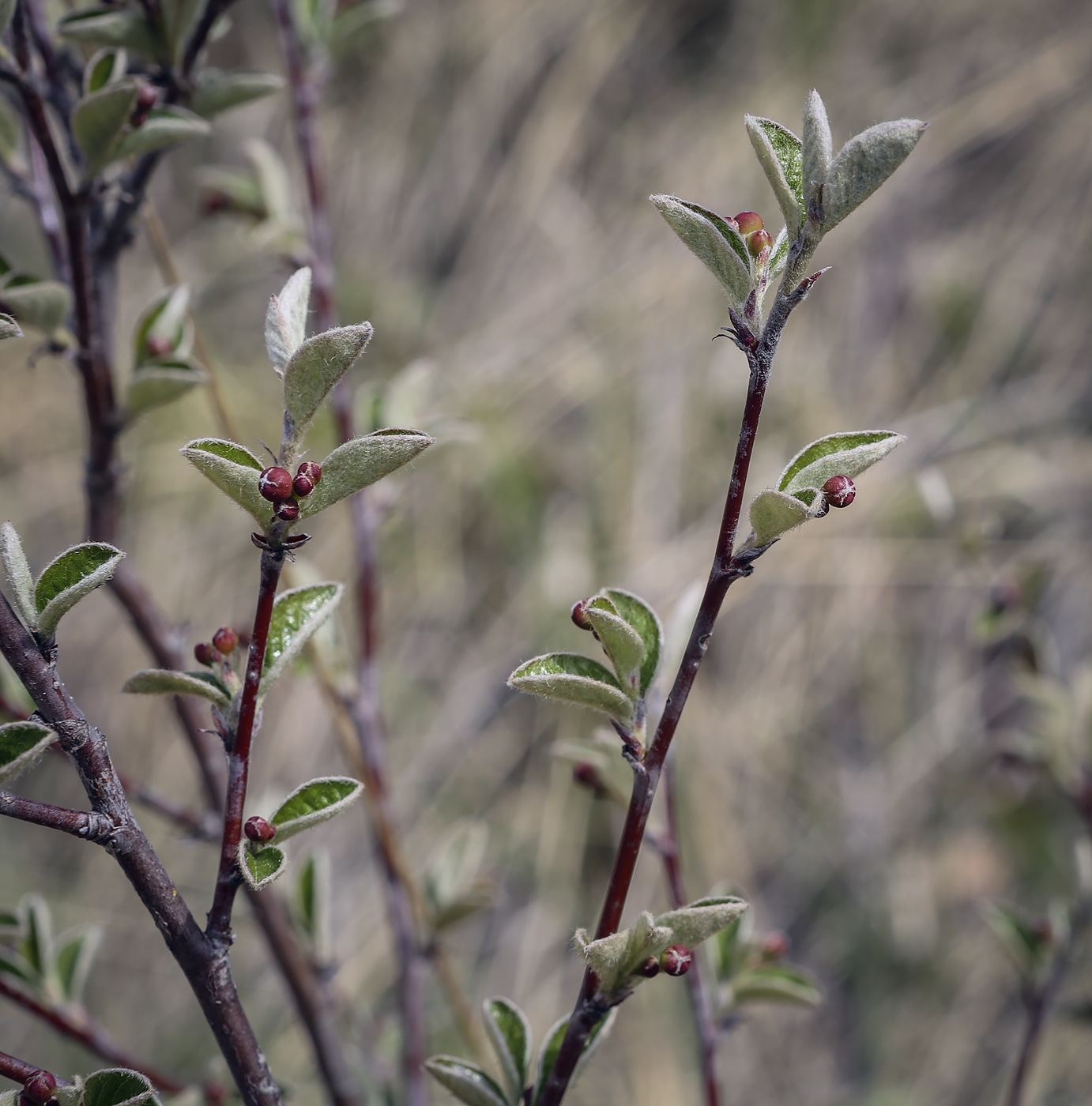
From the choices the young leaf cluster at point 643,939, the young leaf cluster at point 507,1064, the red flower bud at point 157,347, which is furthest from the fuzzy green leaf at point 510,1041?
Result: the red flower bud at point 157,347

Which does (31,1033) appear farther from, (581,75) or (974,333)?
(581,75)

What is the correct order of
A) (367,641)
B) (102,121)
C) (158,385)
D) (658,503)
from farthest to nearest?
(658,503), (367,641), (158,385), (102,121)

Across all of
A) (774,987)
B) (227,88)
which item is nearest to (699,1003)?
(774,987)

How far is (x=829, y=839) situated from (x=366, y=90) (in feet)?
10.2

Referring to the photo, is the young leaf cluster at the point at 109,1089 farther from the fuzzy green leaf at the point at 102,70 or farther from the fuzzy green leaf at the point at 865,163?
the fuzzy green leaf at the point at 102,70

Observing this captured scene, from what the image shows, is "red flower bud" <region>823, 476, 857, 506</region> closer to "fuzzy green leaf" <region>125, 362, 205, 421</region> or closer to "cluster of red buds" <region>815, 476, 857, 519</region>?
"cluster of red buds" <region>815, 476, 857, 519</region>

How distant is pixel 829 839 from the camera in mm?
2293

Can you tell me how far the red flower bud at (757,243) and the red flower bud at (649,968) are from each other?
0.35 metres

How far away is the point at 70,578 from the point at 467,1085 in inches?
13.5

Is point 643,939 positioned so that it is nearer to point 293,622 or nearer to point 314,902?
point 293,622

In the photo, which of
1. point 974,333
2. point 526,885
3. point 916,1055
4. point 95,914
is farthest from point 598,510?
point 95,914

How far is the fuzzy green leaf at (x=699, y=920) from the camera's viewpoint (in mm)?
440

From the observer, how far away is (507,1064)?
538mm

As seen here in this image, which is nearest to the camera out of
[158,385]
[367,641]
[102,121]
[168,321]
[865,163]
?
[865,163]
